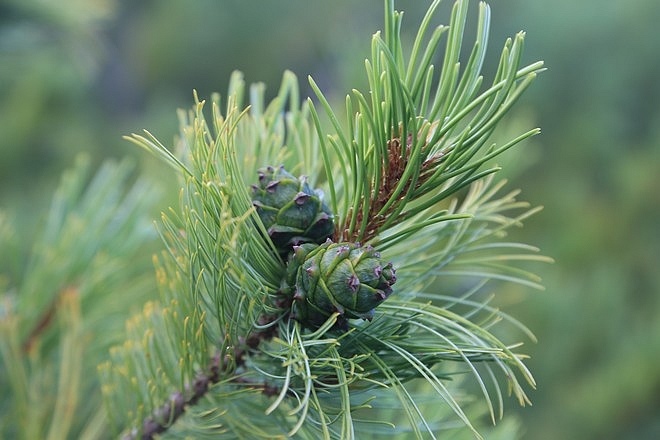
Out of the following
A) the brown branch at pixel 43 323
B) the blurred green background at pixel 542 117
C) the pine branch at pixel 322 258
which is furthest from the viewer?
the blurred green background at pixel 542 117

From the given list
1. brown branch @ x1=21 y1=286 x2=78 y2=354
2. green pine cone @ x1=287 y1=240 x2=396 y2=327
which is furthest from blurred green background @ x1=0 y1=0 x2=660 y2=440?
green pine cone @ x1=287 y1=240 x2=396 y2=327

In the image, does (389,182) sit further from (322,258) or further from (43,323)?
(43,323)

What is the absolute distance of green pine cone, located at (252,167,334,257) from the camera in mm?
291

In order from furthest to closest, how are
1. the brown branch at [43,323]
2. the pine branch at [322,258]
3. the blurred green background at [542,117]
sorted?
1. the blurred green background at [542,117]
2. the brown branch at [43,323]
3. the pine branch at [322,258]

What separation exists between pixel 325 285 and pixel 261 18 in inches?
133

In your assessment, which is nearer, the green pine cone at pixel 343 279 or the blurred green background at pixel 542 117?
the green pine cone at pixel 343 279

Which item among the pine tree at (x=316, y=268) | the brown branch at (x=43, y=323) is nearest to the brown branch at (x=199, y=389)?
the pine tree at (x=316, y=268)

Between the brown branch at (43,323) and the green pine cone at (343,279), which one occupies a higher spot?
the brown branch at (43,323)

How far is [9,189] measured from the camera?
2.39 meters

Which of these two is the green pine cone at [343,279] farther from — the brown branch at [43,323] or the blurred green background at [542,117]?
the blurred green background at [542,117]

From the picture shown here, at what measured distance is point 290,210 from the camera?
0.29m

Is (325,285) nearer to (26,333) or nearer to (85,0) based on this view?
(26,333)

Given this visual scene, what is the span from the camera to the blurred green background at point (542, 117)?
168 cm

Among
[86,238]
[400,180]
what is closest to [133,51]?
[86,238]
